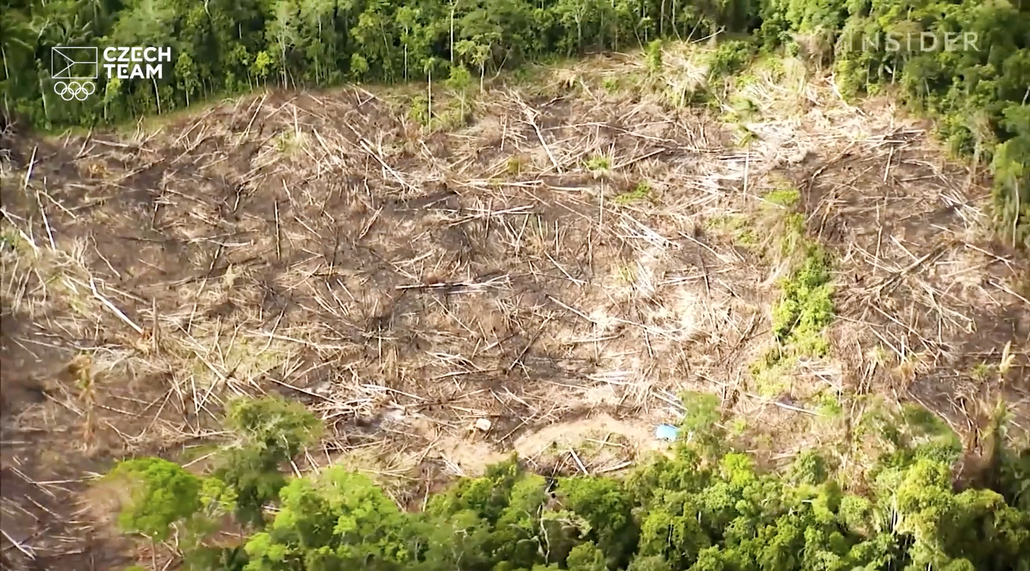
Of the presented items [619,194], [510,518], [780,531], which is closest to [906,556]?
[780,531]

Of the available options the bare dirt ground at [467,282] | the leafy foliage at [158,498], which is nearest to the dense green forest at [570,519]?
the leafy foliage at [158,498]

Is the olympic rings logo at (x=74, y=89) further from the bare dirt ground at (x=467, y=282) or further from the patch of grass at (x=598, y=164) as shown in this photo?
the patch of grass at (x=598, y=164)

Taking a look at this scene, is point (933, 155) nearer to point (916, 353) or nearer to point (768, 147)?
point (768, 147)

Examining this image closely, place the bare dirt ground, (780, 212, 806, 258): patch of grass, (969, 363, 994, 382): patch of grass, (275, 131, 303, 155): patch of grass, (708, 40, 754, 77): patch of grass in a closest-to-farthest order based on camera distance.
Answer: the bare dirt ground → (969, 363, 994, 382): patch of grass → (780, 212, 806, 258): patch of grass → (275, 131, 303, 155): patch of grass → (708, 40, 754, 77): patch of grass

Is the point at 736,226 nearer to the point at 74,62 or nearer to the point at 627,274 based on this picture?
the point at 627,274

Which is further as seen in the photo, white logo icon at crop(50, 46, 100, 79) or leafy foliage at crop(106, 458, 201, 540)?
white logo icon at crop(50, 46, 100, 79)

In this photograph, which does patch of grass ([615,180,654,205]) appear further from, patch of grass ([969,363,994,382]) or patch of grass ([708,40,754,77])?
patch of grass ([969,363,994,382])

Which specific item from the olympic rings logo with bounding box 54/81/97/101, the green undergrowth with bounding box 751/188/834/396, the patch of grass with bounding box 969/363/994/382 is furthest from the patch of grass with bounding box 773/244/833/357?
the olympic rings logo with bounding box 54/81/97/101
